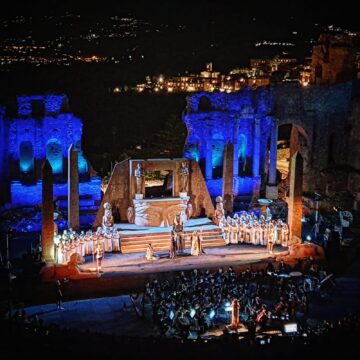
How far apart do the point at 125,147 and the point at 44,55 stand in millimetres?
10125

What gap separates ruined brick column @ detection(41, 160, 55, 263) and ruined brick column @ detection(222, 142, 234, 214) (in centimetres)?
994

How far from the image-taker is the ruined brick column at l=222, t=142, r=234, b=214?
3178cm

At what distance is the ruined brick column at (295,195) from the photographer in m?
27.9

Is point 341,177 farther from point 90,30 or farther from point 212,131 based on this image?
point 90,30

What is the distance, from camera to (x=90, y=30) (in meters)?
48.6

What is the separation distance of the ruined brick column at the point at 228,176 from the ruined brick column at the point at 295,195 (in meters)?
4.44

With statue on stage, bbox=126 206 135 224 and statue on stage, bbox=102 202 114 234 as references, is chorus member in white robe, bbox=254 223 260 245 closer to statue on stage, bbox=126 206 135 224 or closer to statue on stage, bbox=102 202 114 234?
statue on stage, bbox=126 206 135 224

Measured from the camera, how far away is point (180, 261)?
27.1 metres

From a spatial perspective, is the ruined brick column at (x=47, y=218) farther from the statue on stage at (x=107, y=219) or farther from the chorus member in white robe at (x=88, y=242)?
the statue on stage at (x=107, y=219)

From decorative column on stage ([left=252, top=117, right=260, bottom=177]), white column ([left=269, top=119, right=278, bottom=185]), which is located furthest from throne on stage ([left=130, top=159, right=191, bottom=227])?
white column ([left=269, top=119, right=278, bottom=185])

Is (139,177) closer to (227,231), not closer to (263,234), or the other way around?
(227,231)

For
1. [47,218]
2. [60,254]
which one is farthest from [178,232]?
[47,218]

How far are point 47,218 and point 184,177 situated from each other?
7.91 metres

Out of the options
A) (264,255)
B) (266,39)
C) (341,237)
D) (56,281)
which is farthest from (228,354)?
(266,39)
